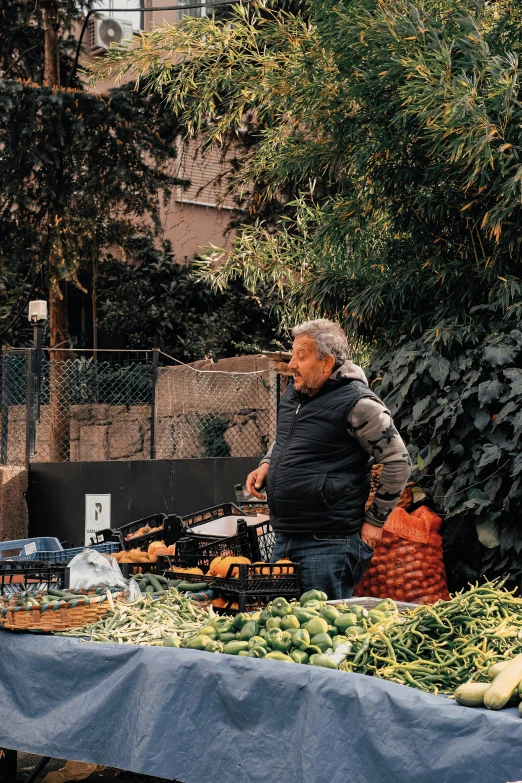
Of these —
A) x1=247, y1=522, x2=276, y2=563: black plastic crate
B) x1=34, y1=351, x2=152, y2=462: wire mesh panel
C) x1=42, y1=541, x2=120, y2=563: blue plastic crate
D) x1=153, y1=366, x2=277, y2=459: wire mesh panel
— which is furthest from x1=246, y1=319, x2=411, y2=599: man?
x1=153, y1=366, x2=277, y2=459: wire mesh panel

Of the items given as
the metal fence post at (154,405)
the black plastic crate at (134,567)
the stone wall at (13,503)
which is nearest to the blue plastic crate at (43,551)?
the black plastic crate at (134,567)

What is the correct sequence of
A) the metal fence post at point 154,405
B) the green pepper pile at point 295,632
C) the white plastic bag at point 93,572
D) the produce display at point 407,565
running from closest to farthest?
the green pepper pile at point 295,632, the white plastic bag at point 93,572, the produce display at point 407,565, the metal fence post at point 154,405

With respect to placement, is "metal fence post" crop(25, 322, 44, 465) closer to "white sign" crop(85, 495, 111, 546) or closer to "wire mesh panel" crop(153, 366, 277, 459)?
"white sign" crop(85, 495, 111, 546)

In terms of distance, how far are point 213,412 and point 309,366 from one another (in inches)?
326

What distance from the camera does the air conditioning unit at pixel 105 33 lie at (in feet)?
55.1

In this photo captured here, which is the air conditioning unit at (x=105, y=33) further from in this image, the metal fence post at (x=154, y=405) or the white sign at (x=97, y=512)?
the white sign at (x=97, y=512)

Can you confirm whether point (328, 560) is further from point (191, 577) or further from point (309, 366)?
point (309, 366)

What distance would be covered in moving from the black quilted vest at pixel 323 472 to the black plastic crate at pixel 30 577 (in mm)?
1026

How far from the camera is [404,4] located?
6383 mm

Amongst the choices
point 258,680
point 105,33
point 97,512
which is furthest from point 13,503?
point 105,33

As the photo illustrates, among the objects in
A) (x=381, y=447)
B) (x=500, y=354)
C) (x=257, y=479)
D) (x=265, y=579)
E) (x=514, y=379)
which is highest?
(x=500, y=354)

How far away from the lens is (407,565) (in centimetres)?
556

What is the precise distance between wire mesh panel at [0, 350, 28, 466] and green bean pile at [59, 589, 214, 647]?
24.7 feet

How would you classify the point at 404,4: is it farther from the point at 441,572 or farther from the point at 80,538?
the point at 80,538
